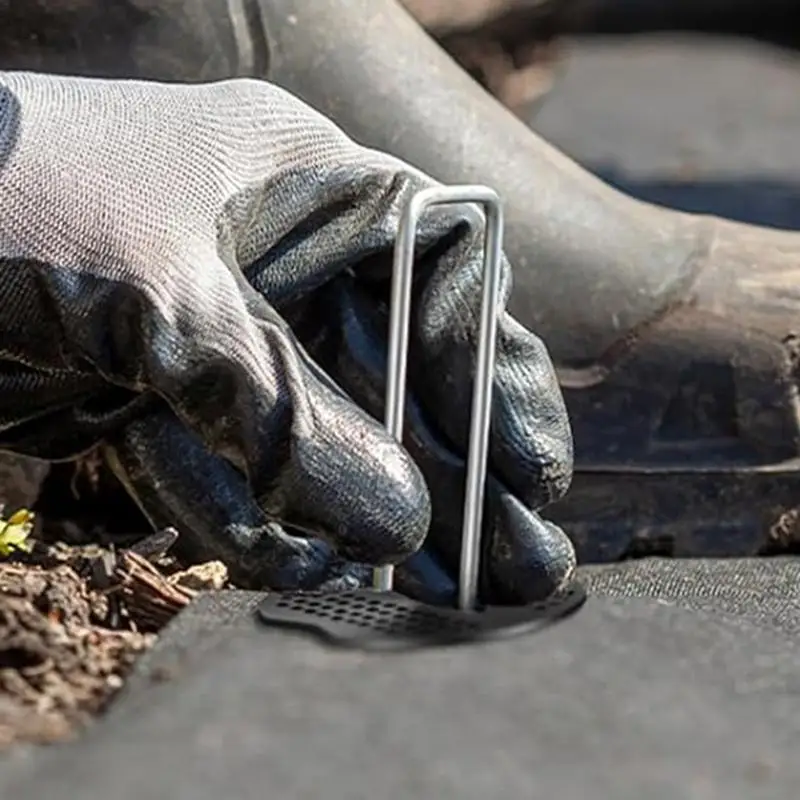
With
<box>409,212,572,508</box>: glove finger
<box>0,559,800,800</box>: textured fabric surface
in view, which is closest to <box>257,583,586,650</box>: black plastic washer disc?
<box>0,559,800,800</box>: textured fabric surface

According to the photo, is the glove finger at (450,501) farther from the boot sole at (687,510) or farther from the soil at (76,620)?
the boot sole at (687,510)

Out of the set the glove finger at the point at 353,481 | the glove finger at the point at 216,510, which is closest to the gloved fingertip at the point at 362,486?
the glove finger at the point at 353,481

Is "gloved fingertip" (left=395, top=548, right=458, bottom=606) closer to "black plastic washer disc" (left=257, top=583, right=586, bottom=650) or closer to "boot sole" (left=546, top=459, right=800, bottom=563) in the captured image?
"black plastic washer disc" (left=257, top=583, right=586, bottom=650)

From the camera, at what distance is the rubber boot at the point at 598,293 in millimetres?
1498

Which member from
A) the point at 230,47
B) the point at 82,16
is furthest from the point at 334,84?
the point at 82,16

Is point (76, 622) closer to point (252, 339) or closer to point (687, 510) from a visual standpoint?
point (252, 339)

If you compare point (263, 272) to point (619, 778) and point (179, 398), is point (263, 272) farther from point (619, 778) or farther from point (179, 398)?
point (619, 778)

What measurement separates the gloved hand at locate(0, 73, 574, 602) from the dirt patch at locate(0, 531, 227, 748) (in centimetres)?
6

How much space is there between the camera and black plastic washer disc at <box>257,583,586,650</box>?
90 centimetres

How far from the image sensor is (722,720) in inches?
32.2

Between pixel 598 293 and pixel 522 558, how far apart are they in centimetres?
51

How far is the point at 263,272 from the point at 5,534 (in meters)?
0.18

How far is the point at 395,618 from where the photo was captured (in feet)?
3.06

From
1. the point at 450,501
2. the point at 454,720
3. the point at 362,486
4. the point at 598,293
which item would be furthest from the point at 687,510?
the point at 454,720
